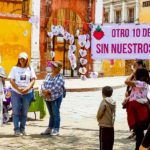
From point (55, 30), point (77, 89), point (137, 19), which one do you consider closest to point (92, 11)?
point (77, 89)

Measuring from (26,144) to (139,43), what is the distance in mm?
2951

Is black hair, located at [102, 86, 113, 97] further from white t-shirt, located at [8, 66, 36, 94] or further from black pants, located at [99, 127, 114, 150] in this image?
white t-shirt, located at [8, 66, 36, 94]

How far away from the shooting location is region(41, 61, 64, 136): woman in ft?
32.9

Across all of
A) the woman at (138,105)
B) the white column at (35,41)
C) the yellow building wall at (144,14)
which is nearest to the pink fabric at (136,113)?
the woman at (138,105)

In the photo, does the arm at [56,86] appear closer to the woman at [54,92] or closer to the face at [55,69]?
the woman at [54,92]

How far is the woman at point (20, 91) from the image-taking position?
9961 millimetres

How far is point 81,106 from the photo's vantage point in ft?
53.3

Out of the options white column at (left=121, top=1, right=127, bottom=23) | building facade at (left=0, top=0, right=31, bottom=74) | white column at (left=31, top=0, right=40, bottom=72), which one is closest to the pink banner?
building facade at (left=0, top=0, right=31, bottom=74)

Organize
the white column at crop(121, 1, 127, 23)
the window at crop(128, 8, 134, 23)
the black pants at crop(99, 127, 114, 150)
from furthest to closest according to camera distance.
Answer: the white column at crop(121, 1, 127, 23), the window at crop(128, 8, 134, 23), the black pants at crop(99, 127, 114, 150)

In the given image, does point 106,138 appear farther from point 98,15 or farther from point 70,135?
point 98,15

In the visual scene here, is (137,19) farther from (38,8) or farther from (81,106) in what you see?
(81,106)

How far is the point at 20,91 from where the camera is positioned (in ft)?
32.6

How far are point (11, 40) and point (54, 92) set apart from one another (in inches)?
768

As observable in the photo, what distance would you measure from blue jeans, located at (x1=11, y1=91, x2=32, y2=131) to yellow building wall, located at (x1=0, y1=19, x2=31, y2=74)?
18.6 meters
